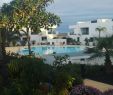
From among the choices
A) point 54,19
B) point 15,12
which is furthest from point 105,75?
point 15,12

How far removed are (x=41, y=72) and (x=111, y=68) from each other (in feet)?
28.9

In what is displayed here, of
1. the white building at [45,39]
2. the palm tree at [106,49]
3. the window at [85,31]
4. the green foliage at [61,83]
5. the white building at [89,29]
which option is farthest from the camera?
the window at [85,31]

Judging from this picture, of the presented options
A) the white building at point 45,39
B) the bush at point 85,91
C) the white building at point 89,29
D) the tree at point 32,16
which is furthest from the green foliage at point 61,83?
the white building at point 89,29

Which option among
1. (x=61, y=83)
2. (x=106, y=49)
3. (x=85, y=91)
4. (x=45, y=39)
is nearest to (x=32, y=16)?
(x=106, y=49)

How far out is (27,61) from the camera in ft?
36.5

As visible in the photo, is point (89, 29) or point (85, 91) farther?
point (89, 29)

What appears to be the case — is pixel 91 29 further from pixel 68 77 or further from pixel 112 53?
pixel 68 77

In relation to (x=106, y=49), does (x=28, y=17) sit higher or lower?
higher

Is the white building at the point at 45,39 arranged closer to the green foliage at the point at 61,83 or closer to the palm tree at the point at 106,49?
the palm tree at the point at 106,49

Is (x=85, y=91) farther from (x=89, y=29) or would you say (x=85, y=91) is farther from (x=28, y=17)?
(x=89, y=29)

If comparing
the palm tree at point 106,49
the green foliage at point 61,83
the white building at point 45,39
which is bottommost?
the green foliage at point 61,83

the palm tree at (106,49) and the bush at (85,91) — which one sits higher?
the palm tree at (106,49)

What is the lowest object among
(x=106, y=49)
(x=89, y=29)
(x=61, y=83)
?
(x=61, y=83)

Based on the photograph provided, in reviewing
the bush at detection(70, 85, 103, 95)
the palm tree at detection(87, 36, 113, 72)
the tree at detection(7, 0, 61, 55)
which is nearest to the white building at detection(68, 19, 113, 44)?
the tree at detection(7, 0, 61, 55)
